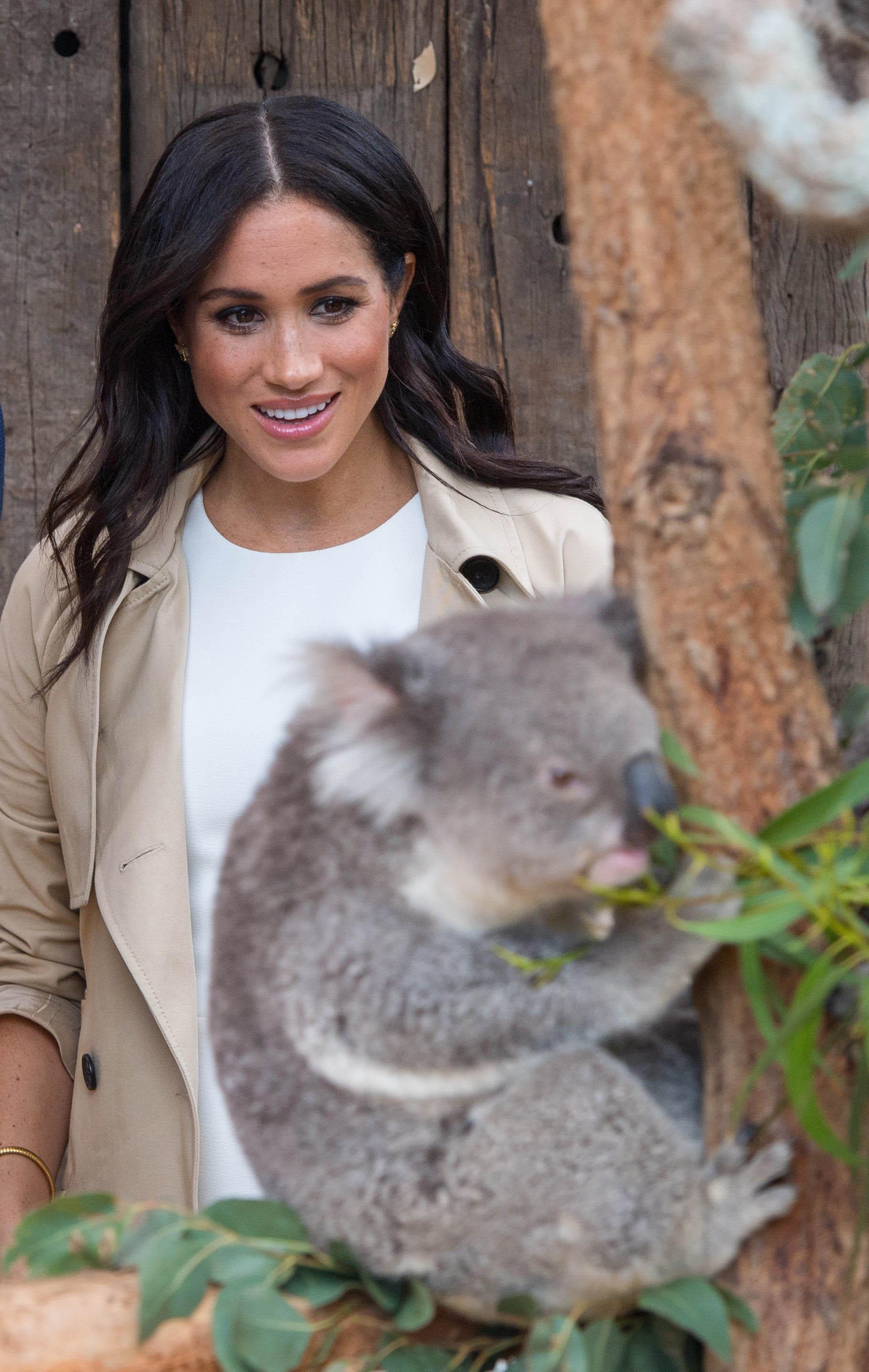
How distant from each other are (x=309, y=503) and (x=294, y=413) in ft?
0.94

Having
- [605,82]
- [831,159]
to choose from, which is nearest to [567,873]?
[831,159]

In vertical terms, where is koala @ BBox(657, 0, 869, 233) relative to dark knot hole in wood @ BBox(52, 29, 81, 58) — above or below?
below

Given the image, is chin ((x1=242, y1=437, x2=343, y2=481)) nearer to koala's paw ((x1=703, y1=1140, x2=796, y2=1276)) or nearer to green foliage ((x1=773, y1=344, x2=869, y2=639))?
green foliage ((x1=773, y1=344, x2=869, y2=639))

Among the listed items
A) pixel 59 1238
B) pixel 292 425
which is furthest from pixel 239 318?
pixel 59 1238

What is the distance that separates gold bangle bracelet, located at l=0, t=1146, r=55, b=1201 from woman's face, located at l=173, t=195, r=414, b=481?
3.53ft

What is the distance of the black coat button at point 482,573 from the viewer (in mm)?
2070

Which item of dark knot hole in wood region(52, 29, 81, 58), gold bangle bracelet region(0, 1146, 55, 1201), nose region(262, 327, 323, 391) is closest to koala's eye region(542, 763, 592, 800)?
nose region(262, 327, 323, 391)

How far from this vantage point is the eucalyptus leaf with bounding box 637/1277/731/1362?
2.96ft

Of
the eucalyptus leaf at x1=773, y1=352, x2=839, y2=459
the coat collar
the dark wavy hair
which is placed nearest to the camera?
the eucalyptus leaf at x1=773, y1=352, x2=839, y2=459

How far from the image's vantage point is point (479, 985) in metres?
0.99

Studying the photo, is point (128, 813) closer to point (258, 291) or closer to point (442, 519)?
point (442, 519)

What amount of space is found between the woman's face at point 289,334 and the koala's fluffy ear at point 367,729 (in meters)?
1.01

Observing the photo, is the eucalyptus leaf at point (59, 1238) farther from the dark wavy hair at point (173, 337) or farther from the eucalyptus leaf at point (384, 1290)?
the dark wavy hair at point (173, 337)

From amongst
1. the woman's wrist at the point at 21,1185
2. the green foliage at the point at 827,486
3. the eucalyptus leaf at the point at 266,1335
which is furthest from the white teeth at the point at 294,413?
the eucalyptus leaf at the point at 266,1335
